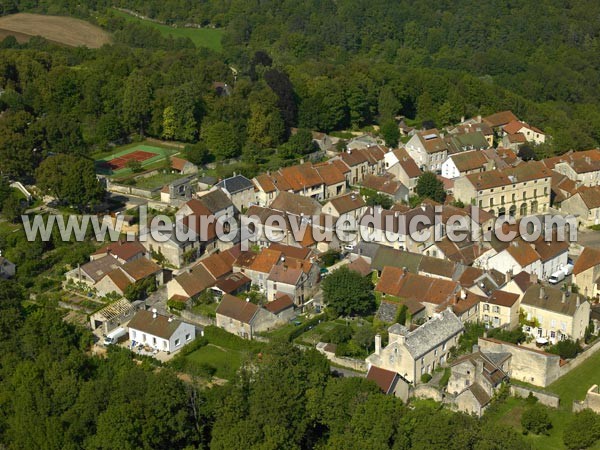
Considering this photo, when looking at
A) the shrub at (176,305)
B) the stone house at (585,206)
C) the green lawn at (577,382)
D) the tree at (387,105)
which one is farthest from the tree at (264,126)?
the green lawn at (577,382)

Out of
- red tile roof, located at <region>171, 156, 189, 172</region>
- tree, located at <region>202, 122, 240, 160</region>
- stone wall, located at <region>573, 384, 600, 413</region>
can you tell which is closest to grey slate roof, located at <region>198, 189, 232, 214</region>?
red tile roof, located at <region>171, 156, 189, 172</region>

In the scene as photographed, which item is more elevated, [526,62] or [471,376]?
[471,376]

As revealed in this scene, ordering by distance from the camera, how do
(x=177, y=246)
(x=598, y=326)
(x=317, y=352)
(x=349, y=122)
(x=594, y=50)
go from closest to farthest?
(x=317, y=352) → (x=598, y=326) → (x=177, y=246) → (x=349, y=122) → (x=594, y=50)

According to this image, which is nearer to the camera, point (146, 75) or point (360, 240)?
point (360, 240)

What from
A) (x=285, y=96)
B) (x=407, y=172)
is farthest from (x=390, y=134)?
(x=285, y=96)

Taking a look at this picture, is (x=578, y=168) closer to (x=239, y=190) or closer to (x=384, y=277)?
(x=384, y=277)

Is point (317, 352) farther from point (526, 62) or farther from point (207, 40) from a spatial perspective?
point (207, 40)

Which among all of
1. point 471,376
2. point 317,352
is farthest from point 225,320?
point 471,376
